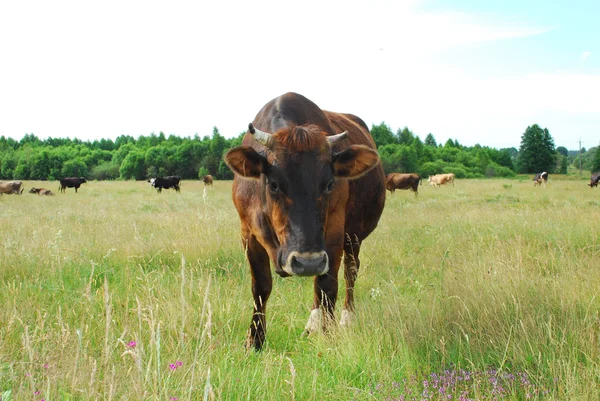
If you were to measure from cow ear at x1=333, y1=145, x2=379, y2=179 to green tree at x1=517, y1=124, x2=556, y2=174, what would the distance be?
10487 centimetres

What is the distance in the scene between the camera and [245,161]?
13.2ft

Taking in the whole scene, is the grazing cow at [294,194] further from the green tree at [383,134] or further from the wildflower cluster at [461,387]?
the green tree at [383,134]

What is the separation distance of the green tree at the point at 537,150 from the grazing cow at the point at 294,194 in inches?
4124

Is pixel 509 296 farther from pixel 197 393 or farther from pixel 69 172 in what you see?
pixel 69 172

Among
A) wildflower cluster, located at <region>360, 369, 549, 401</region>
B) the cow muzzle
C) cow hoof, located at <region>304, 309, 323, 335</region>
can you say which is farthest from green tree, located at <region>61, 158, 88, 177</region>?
wildflower cluster, located at <region>360, 369, 549, 401</region>

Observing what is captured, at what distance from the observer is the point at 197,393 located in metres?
2.75

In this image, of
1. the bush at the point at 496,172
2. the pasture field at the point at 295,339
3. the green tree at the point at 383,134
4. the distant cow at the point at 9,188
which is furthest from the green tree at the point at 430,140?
the pasture field at the point at 295,339

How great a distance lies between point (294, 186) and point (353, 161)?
88cm

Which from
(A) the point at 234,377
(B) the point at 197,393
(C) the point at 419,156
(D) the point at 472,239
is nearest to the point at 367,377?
(A) the point at 234,377

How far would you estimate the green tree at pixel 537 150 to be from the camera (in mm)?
97812

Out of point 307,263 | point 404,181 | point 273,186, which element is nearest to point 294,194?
point 273,186

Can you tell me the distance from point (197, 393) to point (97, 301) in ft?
7.98

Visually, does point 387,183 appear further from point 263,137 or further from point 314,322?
point 263,137

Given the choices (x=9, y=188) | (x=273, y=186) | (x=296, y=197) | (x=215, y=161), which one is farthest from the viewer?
(x=215, y=161)
